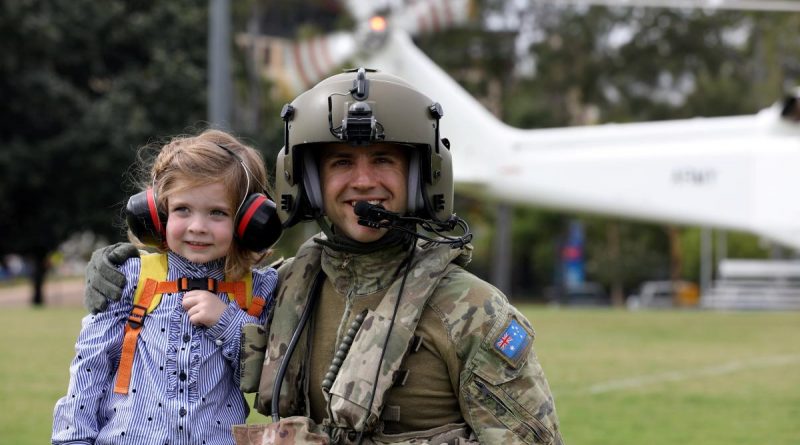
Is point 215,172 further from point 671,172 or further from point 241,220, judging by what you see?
point 671,172

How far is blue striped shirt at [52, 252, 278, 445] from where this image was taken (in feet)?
10.4

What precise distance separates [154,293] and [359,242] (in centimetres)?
62

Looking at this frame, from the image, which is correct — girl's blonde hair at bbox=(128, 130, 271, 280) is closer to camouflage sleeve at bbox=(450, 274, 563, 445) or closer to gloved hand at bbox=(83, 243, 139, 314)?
gloved hand at bbox=(83, 243, 139, 314)

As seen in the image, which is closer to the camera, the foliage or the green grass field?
the green grass field

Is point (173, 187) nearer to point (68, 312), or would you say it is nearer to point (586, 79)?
point (68, 312)

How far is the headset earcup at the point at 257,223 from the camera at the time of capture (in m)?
3.28

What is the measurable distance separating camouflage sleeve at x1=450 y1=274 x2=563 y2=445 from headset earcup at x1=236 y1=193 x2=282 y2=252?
672 millimetres

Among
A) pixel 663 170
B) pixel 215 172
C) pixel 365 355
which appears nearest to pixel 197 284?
pixel 215 172

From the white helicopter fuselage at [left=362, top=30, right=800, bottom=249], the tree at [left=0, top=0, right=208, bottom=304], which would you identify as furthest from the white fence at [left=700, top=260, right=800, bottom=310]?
the tree at [left=0, top=0, right=208, bottom=304]

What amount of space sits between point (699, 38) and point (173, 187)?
42820 millimetres

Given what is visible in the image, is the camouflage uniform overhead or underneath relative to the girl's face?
underneath

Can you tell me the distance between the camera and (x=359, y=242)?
3.17 m

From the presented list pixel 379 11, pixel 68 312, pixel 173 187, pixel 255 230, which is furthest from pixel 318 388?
pixel 379 11

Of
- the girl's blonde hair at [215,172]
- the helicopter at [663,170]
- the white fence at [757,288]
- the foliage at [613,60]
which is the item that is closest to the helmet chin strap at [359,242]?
the girl's blonde hair at [215,172]
